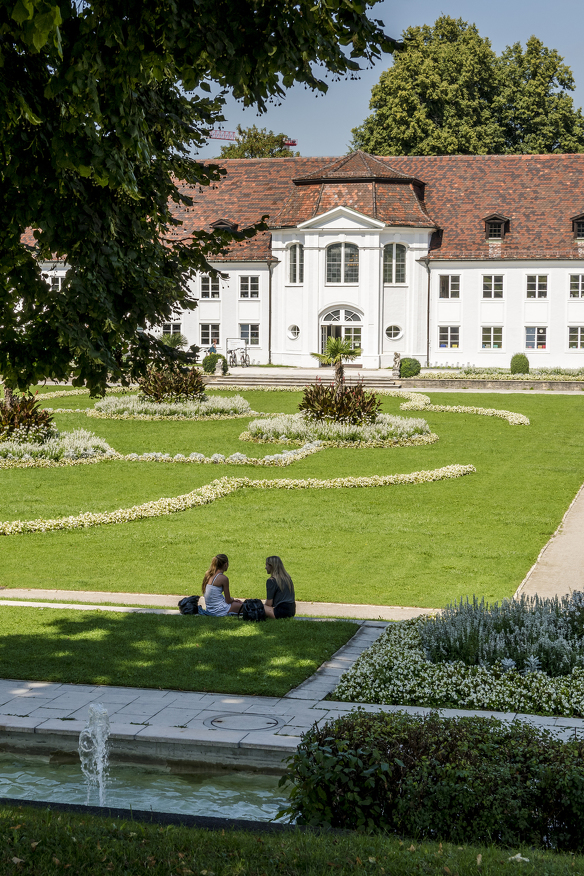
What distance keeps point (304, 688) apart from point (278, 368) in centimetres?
4340

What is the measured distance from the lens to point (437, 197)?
55.2 metres

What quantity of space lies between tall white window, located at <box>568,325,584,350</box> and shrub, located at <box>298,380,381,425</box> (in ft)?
83.4

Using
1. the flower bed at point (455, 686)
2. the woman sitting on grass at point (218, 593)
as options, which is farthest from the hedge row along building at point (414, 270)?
the flower bed at point (455, 686)

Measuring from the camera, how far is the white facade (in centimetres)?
5153

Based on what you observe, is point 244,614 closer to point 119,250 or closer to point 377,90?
point 119,250

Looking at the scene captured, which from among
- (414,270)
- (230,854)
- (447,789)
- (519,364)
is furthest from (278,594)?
(414,270)

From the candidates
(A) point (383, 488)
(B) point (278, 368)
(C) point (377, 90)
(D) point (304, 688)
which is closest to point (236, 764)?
(D) point (304, 688)

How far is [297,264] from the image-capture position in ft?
175

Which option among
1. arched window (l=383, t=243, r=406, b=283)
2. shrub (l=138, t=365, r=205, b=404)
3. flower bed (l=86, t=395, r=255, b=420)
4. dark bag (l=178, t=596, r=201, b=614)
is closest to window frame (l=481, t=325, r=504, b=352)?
arched window (l=383, t=243, r=406, b=283)

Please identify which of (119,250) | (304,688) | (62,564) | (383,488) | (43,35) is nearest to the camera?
(43,35)

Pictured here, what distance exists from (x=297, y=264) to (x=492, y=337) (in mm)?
11230

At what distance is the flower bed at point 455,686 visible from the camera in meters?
8.77

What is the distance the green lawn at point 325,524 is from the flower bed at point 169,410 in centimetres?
461

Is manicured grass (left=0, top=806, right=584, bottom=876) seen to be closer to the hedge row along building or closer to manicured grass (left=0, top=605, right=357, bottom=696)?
manicured grass (left=0, top=605, right=357, bottom=696)
